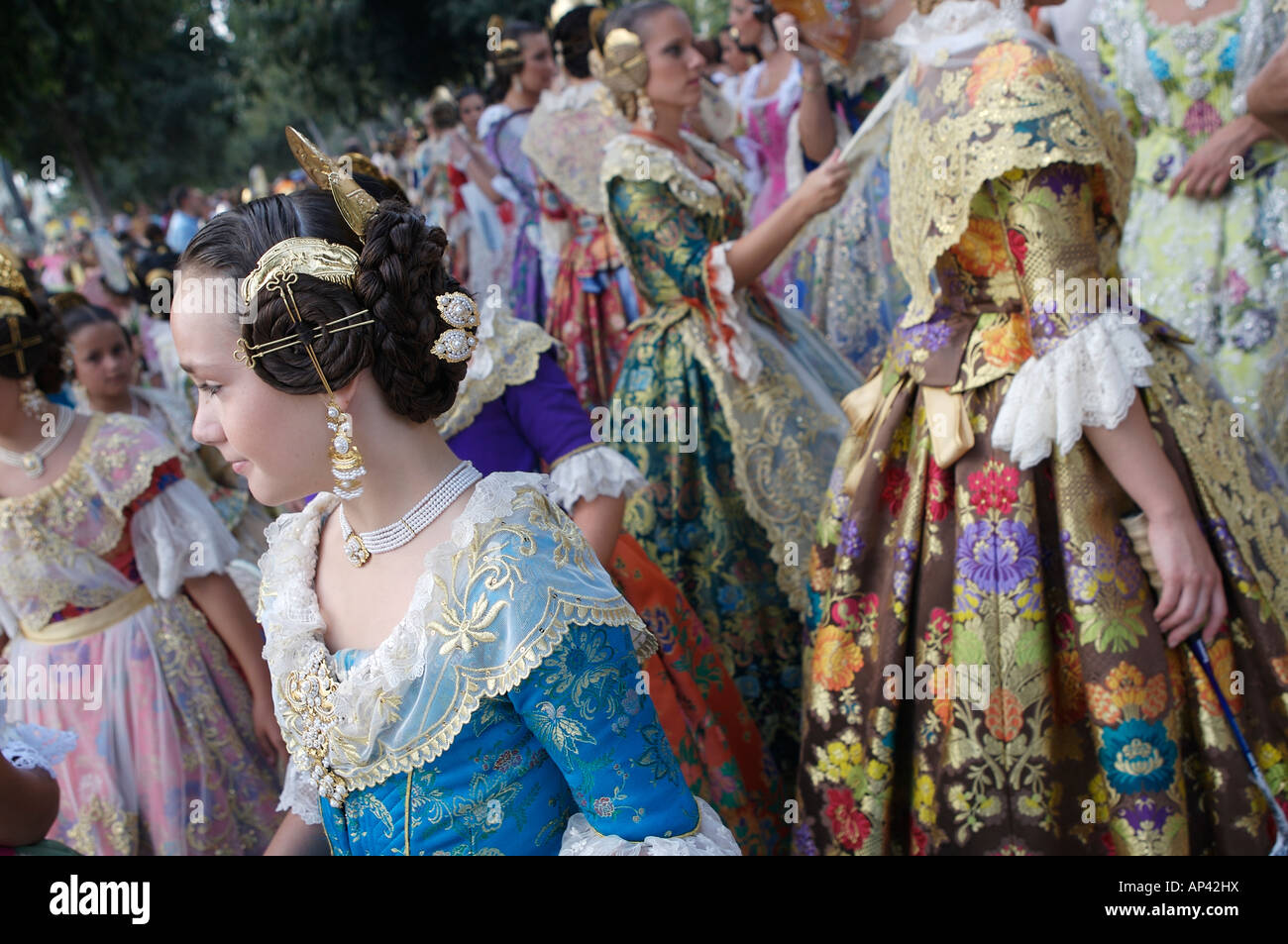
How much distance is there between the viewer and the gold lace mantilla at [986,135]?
1.85m

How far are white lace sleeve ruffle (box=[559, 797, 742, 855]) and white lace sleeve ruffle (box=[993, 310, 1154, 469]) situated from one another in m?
0.95

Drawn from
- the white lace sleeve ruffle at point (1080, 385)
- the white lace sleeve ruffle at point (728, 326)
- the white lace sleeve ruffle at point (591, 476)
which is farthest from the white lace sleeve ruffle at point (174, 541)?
the white lace sleeve ruffle at point (1080, 385)

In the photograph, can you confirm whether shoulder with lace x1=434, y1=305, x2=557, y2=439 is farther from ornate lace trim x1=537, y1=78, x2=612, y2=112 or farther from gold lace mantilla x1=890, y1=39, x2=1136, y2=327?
ornate lace trim x1=537, y1=78, x2=612, y2=112

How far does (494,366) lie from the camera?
2.23 meters

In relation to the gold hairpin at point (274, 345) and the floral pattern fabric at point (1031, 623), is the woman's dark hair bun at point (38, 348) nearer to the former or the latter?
the gold hairpin at point (274, 345)

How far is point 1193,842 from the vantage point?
74.8 inches

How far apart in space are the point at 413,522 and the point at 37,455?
1.59 meters

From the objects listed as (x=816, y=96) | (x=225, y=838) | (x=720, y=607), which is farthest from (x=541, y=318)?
(x=225, y=838)

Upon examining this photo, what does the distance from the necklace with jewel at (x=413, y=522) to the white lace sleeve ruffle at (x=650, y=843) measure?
→ 43 cm

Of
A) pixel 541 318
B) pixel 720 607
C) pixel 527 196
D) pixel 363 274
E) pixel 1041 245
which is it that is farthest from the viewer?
pixel 527 196

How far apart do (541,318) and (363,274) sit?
438cm

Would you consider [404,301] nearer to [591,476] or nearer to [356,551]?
[356,551]
